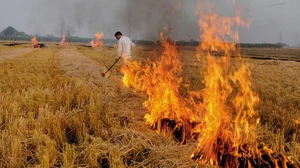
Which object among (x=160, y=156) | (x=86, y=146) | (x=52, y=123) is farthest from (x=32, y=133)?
(x=160, y=156)

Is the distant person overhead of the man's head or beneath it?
beneath

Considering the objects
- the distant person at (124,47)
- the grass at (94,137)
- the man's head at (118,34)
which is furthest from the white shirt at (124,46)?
the grass at (94,137)

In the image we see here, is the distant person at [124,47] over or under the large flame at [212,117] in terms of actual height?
over

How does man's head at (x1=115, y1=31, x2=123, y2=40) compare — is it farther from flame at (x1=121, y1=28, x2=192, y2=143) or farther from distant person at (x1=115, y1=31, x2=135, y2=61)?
flame at (x1=121, y1=28, x2=192, y2=143)

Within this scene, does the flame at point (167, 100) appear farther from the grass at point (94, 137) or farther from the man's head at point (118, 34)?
the man's head at point (118, 34)

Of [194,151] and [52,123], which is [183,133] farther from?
[52,123]

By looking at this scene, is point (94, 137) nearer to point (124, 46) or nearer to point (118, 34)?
point (118, 34)

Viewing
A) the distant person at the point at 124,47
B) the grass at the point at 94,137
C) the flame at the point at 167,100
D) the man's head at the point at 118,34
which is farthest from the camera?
the distant person at the point at 124,47

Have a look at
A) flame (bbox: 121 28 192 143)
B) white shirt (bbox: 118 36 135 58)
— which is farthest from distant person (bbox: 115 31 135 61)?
flame (bbox: 121 28 192 143)

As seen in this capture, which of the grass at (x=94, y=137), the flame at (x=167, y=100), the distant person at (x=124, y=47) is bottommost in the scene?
the grass at (x=94, y=137)

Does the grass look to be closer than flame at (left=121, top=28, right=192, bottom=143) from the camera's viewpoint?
Yes

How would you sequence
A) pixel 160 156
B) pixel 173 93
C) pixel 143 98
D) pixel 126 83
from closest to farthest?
pixel 160 156, pixel 173 93, pixel 143 98, pixel 126 83

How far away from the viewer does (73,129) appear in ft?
15.5

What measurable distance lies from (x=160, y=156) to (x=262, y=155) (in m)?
1.36
